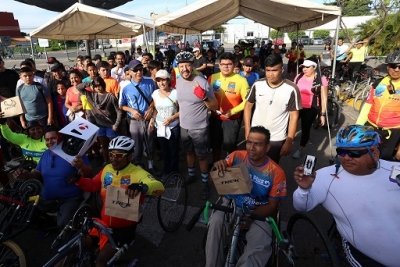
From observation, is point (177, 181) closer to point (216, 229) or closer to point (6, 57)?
point (216, 229)

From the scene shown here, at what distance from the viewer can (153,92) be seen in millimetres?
4281

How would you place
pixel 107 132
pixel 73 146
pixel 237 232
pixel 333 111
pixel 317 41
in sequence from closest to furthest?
1. pixel 237 232
2. pixel 73 146
3. pixel 107 132
4. pixel 333 111
5. pixel 317 41

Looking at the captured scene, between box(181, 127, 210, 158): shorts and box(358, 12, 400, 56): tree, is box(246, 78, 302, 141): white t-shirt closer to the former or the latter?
box(181, 127, 210, 158): shorts

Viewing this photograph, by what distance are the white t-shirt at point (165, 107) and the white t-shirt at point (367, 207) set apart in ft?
8.14

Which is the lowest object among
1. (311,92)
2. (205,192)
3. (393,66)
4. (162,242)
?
(162,242)

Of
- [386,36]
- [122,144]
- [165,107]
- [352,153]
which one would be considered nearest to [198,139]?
[165,107]

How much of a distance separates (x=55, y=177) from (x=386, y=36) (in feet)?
51.7

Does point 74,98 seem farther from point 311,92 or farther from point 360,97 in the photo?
point 360,97

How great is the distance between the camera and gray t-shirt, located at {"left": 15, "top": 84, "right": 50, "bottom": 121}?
187 inches

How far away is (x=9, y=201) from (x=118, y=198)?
50.4 inches

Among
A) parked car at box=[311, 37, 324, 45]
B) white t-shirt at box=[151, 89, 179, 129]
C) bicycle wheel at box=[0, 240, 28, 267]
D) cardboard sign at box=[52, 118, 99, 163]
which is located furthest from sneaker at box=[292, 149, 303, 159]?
parked car at box=[311, 37, 324, 45]

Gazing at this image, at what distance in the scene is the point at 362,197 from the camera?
189cm

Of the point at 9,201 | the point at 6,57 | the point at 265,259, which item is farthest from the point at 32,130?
the point at 6,57

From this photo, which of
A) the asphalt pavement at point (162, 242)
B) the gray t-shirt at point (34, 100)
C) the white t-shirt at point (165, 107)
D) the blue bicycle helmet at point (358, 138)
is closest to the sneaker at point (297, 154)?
the asphalt pavement at point (162, 242)
